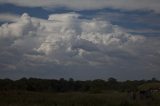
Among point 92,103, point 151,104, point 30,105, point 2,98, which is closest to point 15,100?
point 2,98

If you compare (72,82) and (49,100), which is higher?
(72,82)

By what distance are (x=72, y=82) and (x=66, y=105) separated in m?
67.3

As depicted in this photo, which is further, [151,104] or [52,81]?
[52,81]

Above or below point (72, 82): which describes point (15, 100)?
below

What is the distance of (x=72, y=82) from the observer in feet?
322

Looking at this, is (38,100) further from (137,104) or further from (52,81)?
(52,81)

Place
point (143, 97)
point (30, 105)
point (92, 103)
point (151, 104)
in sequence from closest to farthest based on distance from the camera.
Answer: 1. point (30, 105)
2. point (92, 103)
3. point (151, 104)
4. point (143, 97)

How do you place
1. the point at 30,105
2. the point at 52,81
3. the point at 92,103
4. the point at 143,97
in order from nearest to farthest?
the point at 30,105 → the point at 92,103 → the point at 143,97 → the point at 52,81

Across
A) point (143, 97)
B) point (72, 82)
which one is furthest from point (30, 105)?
point (72, 82)

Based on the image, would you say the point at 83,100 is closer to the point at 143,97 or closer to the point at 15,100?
the point at 15,100

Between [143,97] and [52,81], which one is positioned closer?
[143,97]

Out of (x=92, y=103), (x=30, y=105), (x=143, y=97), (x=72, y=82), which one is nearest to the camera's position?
(x=30, y=105)

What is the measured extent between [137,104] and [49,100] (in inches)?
302

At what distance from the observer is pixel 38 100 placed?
33812 millimetres
